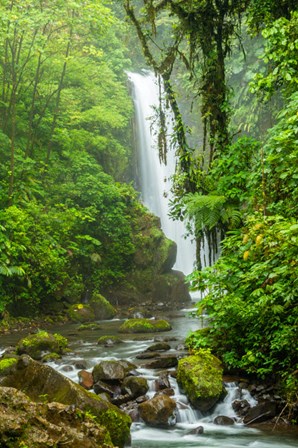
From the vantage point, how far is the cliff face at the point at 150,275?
21.0m

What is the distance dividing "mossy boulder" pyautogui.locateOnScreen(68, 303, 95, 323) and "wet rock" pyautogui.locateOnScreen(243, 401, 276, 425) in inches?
391

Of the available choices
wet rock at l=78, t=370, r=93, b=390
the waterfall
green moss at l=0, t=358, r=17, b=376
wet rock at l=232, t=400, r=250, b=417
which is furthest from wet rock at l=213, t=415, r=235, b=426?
the waterfall

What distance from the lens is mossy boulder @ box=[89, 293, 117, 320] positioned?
17.6 meters

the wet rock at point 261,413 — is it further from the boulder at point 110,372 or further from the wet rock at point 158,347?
the wet rock at point 158,347

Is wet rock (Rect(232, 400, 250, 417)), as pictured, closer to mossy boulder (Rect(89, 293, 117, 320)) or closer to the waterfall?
mossy boulder (Rect(89, 293, 117, 320))

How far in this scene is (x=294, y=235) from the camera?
5.91 m

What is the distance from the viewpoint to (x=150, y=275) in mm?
21766

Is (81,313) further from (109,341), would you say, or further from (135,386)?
(135,386)

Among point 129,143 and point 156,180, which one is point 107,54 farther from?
point 156,180

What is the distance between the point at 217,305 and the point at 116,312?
11.2 meters

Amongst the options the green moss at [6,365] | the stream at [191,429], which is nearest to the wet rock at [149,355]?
the stream at [191,429]

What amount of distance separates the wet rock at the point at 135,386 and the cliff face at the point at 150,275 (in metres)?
12.1


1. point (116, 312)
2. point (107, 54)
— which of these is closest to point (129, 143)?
point (107, 54)

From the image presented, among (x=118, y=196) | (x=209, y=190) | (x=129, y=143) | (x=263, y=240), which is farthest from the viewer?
(x=129, y=143)
